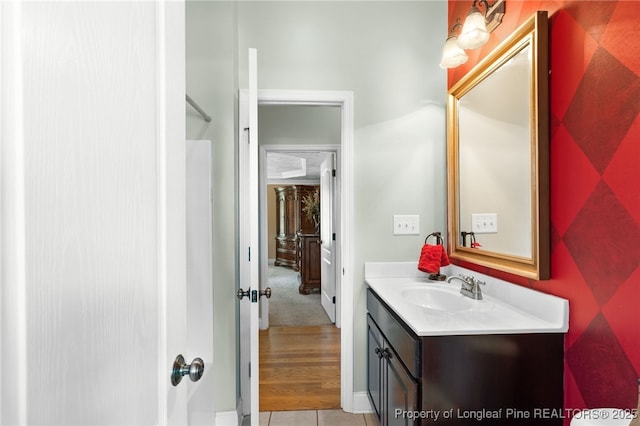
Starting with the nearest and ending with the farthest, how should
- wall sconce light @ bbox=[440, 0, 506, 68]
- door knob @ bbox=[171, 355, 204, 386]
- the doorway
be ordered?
door knob @ bbox=[171, 355, 204, 386]
wall sconce light @ bbox=[440, 0, 506, 68]
the doorway

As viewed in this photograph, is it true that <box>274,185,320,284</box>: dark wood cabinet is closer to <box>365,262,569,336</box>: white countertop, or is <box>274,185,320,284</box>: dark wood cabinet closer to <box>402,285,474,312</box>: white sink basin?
<box>402,285,474,312</box>: white sink basin

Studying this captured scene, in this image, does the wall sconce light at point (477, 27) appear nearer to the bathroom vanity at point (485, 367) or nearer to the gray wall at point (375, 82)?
the gray wall at point (375, 82)

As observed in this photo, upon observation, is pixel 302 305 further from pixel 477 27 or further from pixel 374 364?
pixel 477 27

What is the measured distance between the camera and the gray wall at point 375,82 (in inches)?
81.0

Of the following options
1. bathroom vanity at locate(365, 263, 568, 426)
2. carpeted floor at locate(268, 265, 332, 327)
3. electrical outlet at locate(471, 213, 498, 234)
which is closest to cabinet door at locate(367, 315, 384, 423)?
bathroom vanity at locate(365, 263, 568, 426)

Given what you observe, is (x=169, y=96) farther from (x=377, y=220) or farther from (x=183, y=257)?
(x=377, y=220)

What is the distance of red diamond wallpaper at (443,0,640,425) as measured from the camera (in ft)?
3.16

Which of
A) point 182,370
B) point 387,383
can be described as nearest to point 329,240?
point 387,383

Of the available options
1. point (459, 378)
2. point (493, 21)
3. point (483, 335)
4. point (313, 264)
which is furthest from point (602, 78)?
point (313, 264)

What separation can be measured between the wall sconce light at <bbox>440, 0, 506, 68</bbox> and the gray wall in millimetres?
387

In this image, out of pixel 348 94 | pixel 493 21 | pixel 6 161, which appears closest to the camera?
pixel 6 161

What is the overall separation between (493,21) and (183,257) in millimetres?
1819

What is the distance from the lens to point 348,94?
208cm

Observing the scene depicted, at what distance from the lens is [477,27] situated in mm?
1536
